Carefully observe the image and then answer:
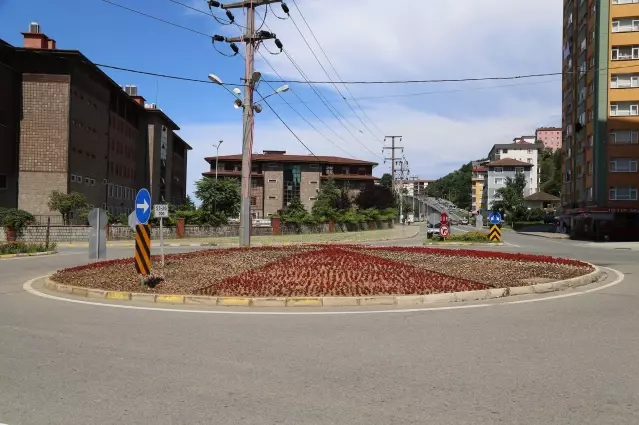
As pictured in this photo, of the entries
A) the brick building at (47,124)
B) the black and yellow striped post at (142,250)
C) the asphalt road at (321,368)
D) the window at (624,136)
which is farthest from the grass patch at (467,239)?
the brick building at (47,124)

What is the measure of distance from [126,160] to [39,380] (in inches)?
2584

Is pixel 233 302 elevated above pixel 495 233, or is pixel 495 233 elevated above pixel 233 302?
pixel 495 233

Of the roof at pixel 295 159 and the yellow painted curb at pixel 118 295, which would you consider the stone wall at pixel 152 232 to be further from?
the roof at pixel 295 159

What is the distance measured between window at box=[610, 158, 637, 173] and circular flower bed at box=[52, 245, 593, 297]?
3751 centimetres

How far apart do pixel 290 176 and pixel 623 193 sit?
190ft

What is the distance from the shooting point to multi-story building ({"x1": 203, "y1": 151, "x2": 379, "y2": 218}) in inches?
3775

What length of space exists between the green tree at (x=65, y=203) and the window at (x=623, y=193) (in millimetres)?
46525

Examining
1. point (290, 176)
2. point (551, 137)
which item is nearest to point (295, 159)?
point (290, 176)

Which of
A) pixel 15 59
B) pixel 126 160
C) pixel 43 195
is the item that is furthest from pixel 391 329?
pixel 126 160

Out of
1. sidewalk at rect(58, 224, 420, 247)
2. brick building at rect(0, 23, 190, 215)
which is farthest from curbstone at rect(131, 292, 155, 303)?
brick building at rect(0, 23, 190, 215)

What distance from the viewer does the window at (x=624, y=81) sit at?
49.2m

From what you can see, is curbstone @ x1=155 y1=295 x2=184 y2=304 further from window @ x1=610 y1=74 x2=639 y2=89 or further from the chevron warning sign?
window @ x1=610 y1=74 x2=639 y2=89

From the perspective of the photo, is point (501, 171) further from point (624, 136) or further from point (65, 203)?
point (65, 203)

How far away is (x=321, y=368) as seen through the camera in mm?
5797
